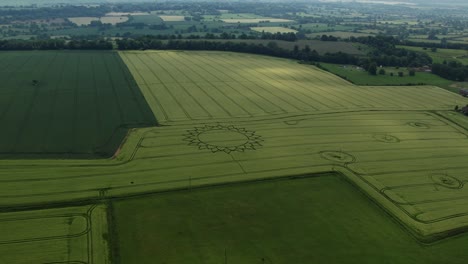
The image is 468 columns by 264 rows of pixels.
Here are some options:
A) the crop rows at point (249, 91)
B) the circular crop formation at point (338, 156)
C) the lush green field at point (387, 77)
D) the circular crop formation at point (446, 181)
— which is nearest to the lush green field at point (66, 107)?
the crop rows at point (249, 91)

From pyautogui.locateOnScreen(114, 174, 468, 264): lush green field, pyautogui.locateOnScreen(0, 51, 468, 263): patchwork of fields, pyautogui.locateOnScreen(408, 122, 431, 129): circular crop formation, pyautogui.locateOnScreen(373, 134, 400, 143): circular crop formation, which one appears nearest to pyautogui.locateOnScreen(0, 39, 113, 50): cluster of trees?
pyautogui.locateOnScreen(0, 51, 468, 263): patchwork of fields

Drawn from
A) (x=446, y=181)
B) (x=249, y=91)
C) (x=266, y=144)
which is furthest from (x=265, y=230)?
(x=249, y=91)

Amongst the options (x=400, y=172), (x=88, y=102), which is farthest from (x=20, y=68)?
(x=400, y=172)

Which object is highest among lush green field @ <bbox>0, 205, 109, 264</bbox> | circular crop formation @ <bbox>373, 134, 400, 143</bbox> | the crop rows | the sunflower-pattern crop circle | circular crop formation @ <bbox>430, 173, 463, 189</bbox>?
the crop rows

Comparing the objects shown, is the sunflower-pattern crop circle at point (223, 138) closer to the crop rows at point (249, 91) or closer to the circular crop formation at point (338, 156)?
the crop rows at point (249, 91)

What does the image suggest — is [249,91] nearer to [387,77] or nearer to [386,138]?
[386,138]

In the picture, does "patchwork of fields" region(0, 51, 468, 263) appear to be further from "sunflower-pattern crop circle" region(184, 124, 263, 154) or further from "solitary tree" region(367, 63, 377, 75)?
"solitary tree" region(367, 63, 377, 75)
